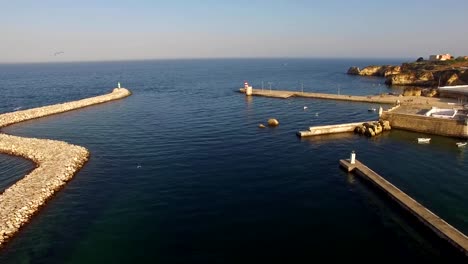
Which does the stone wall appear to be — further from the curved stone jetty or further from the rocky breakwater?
the curved stone jetty

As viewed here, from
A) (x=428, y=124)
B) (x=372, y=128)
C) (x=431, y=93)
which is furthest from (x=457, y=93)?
(x=372, y=128)

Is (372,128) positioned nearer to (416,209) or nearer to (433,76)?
(416,209)

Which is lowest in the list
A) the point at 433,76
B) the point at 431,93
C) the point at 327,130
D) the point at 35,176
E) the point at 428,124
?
the point at 35,176

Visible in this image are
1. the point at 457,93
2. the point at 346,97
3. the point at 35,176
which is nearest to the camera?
the point at 35,176

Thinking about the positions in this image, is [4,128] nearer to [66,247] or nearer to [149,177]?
[149,177]

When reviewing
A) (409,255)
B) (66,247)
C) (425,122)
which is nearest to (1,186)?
(66,247)

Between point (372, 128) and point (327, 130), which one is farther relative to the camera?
point (327, 130)
